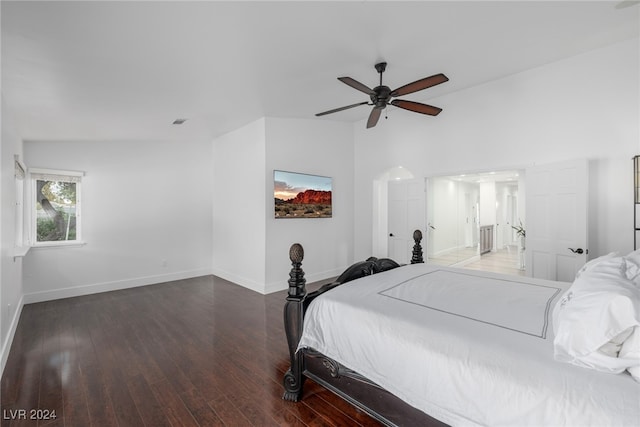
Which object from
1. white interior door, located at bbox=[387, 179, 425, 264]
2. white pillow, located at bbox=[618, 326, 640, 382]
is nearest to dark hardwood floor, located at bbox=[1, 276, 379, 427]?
white pillow, located at bbox=[618, 326, 640, 382]

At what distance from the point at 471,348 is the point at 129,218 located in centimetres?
587

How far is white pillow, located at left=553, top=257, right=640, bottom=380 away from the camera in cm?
115

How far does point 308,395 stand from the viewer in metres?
2.25

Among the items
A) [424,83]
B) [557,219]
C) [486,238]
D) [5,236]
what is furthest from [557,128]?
[5,236]

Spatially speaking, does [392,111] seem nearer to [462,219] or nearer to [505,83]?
[505,83]

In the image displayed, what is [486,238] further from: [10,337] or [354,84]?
[10,337]

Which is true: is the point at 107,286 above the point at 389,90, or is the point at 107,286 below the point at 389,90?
below

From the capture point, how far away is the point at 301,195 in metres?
5.33

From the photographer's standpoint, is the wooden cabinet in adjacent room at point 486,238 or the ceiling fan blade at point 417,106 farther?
the wooden cabinet in adjacent room at point 486,238

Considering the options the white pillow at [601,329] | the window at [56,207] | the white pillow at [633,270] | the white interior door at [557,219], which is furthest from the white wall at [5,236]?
the white interior door at [557,219]

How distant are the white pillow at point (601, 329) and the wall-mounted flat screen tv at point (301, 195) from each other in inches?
165

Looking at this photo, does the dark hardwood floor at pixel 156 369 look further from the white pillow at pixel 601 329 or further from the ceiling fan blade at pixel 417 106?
the ceiling fan blade at pixel 417 106

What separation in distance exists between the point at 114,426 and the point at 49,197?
14.6ft

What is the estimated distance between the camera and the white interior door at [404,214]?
5133mm
